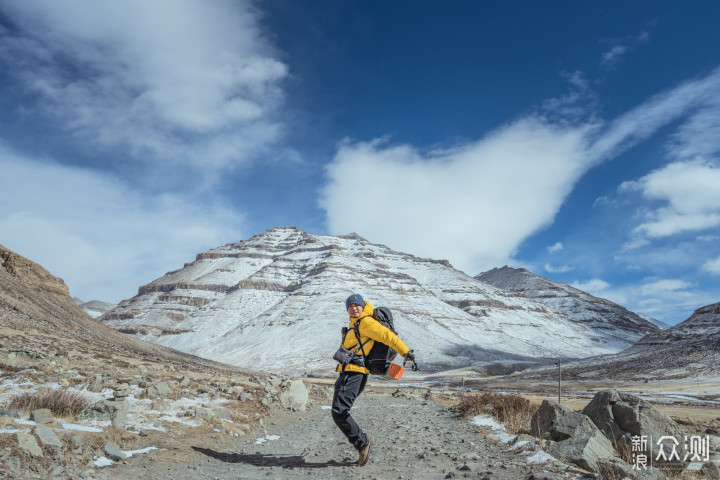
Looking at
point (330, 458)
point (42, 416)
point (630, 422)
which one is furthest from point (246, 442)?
point (630, 422)

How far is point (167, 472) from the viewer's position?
6758mm

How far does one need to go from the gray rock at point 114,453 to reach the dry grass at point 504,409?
7631mm

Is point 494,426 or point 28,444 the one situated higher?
point 494,426

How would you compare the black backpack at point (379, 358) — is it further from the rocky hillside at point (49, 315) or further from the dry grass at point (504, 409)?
the rocky hillside at point (49, 315)

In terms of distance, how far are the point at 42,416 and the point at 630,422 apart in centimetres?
1044

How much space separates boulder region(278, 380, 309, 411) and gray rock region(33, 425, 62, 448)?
8.94 meters

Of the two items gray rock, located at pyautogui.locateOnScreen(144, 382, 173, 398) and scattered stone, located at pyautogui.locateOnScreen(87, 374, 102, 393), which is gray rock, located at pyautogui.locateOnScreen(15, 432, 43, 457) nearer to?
gray rock, located at pyautogui.locateOnScreen(144, 382, 173, 398)

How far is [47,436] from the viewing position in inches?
256

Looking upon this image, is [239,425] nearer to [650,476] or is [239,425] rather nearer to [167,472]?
[167,472]

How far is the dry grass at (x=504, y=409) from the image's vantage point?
10.7 m

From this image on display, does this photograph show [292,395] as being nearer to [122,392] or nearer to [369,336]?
[122,392]

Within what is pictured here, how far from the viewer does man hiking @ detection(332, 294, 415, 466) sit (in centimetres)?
737

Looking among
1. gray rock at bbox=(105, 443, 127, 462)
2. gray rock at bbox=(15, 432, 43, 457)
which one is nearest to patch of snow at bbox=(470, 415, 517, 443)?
gray rock at bbox=(105, 443, 127, 462)

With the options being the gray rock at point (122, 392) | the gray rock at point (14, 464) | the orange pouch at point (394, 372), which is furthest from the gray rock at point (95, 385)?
the orange pouch at point (394, 372)
